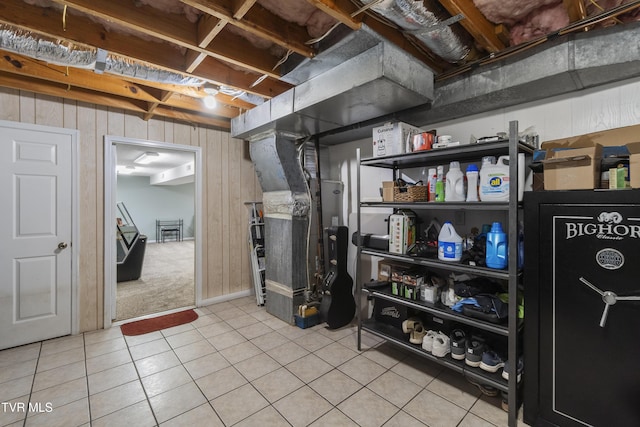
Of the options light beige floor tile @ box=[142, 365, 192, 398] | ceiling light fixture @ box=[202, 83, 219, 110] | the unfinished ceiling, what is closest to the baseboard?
light beige floor tile @ box=[142, 365, 192, 398]

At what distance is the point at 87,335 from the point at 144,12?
9.92ft

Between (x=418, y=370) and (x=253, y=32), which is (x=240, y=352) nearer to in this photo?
(x=418, y=370)

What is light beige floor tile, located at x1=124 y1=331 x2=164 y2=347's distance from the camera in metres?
2.76

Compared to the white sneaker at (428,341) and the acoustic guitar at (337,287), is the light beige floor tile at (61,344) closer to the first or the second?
the acoustic guitar at (337,287)

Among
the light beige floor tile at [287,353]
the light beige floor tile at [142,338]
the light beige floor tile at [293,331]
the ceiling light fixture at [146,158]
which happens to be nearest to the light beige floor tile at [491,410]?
the light beige floor tile at [287,353]

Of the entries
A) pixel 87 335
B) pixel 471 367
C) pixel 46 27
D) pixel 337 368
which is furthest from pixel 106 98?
pixel 471 367

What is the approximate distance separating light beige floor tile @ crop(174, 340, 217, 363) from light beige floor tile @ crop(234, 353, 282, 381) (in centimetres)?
40

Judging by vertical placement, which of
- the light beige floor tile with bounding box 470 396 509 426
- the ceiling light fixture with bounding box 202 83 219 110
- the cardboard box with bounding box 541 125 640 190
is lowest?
the light beige floor tile with bounding box 470 396 509 426

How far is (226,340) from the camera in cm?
279

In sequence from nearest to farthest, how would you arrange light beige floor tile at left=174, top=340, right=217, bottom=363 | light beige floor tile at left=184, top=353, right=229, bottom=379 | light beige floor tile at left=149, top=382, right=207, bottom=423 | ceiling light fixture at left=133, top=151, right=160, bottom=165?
1. light beige floor tile at left=149, top=382, right=207, bottom=423
2. light beige floor tile at left=184, top=353, right=229, bottom=379
3. light beige floor tile at left=174, top=340, right=217, bottom=363
4. ceiling light fixture at left=133, top=151, right=160, bottom=165

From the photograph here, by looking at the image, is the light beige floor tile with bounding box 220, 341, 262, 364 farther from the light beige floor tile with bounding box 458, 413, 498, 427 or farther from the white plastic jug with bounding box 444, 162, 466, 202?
the white plastic jug with bounding box 444, 162, 466, 202

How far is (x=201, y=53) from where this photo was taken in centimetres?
201

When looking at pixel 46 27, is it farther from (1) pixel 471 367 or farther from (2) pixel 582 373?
(2) pixel 582 373

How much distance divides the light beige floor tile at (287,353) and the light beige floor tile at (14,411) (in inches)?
63.2
